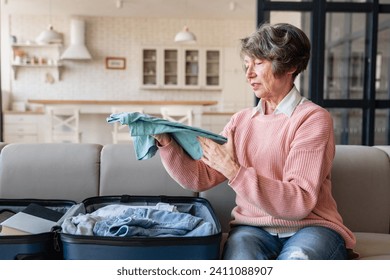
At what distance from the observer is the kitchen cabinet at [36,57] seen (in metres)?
8.67

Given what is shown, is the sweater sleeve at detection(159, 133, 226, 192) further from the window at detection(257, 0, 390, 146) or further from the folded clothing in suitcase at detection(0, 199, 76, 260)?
the window at detection(257, 0, 390, 146)

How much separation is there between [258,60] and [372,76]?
6.60 ft

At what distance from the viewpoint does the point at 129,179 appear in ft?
6.53

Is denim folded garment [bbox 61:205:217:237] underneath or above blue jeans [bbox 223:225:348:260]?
above

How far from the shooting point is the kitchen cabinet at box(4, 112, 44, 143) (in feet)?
24.9

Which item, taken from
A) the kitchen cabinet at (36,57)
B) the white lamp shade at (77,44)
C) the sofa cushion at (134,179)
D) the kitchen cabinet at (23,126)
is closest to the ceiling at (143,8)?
the white lamp shade at (77,44)

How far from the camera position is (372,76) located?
3.22 m

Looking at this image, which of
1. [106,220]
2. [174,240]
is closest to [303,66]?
[174,240]

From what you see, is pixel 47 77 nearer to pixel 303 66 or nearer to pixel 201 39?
pixel 201 39

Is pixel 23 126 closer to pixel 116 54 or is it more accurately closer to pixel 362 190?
pixel 116 54

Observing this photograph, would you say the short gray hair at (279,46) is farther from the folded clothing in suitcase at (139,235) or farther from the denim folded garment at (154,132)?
the folded clothing in suitcase at (139,235)

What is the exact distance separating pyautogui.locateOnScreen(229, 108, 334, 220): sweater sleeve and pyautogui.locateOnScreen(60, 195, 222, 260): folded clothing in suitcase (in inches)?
7.4

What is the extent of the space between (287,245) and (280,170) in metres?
0.25

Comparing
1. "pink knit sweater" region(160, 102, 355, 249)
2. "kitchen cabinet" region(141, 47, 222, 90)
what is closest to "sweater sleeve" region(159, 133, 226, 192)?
"pink knit sweater" region(160, 102, 355, 249)
